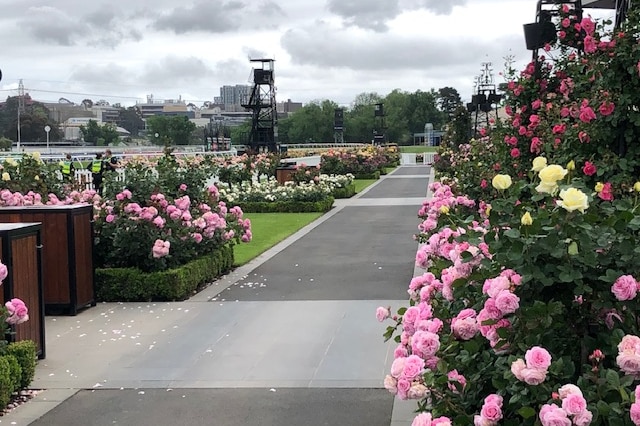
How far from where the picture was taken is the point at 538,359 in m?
2.31

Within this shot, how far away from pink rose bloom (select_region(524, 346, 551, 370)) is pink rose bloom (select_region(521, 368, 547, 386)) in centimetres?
1

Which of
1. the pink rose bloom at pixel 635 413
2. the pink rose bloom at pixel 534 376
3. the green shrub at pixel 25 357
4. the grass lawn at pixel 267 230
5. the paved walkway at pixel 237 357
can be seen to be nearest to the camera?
the pink rose bloom at pixel 635 413

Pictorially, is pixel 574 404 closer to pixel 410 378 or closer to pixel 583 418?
pixel 583 418

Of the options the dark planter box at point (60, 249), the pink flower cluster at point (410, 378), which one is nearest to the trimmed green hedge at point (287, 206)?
the dark planter box at point (60, 249)

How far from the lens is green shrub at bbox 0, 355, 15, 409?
15.8ft

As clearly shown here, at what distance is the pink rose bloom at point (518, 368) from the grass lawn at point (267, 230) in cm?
863

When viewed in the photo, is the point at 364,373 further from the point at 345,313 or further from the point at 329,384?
the point at 345,313

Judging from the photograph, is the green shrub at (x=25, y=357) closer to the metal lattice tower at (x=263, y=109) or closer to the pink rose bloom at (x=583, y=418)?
the pink rose bloom at (x=583, y=418)

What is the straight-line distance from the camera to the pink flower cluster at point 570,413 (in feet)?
7.07

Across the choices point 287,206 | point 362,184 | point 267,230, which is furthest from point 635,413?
point 362,184

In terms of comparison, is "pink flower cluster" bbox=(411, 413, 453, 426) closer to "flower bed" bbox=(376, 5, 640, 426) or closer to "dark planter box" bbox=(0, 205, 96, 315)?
"flower bed" bbox=(376, 5, 640, 426)

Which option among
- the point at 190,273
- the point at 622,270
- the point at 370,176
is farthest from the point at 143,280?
the point at 370,176

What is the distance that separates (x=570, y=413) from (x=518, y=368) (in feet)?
0.72

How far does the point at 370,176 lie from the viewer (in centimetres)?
3650
